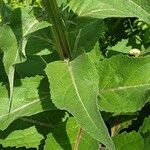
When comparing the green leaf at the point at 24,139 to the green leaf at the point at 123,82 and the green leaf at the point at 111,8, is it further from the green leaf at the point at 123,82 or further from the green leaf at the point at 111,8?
the green leaf at the point at 111,8

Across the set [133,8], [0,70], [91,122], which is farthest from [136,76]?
[0,70]

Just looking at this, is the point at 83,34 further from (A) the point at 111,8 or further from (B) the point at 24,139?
(B) the point at 24,139

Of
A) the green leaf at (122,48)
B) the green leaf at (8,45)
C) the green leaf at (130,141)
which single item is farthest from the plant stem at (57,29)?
the green leaf at (122,48)

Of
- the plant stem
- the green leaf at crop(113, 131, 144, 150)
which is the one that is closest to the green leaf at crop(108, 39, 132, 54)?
the green leaf at crop(113, 131, 144, 150)

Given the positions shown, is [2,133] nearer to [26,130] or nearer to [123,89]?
[26,130]

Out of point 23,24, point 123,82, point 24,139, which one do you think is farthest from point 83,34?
point 24,139

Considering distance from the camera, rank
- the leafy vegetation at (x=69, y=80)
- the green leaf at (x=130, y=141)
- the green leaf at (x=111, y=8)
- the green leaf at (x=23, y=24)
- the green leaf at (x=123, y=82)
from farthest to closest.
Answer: the green leaf at (x=130, y=141) → the green leaf at (x=123, y=82) → the green leaf at (x=23, y=24) → the leafy vegetation at (x=69, y=80) → the green leaf at (x=111, y=8)

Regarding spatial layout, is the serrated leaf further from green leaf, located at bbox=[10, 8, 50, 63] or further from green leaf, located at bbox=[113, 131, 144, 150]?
green leaf, located at bbox=[113, 131, 144, 150]
